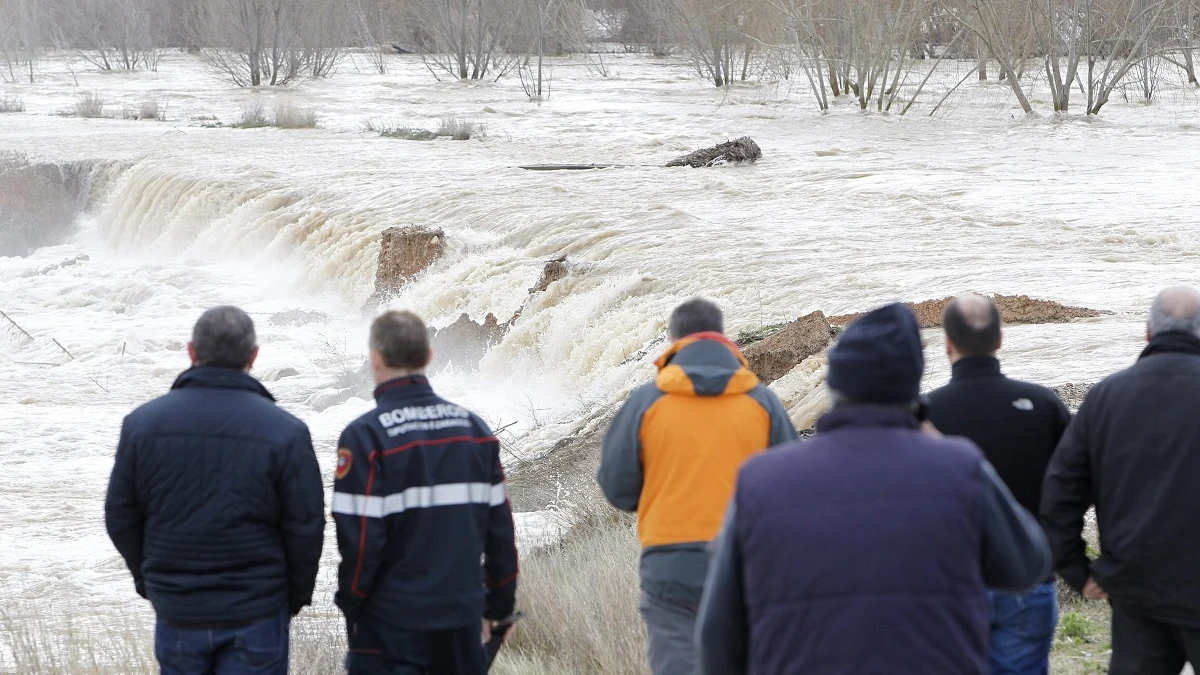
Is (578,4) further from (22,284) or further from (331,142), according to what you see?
(22,284)

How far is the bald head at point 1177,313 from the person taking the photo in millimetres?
3459

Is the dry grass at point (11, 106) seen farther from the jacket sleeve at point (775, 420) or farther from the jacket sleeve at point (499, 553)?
the jacket sleeve at point (775, 420)

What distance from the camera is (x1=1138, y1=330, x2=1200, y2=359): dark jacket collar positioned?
344cm

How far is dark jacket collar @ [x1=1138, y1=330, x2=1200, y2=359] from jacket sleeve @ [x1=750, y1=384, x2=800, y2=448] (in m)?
1.00

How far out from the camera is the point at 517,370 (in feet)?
46.6

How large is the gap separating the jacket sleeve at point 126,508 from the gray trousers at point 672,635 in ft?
4.76

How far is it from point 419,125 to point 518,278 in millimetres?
16752

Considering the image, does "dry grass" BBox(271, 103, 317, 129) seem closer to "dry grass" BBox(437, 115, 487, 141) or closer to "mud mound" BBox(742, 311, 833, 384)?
"dry grass" BBox(437, 115, 487, 141)

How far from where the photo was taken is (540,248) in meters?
16.8

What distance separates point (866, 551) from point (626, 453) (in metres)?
1.30

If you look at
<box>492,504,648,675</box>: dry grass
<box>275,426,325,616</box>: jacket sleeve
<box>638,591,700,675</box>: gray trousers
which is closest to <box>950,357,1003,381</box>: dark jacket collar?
<box>638,591,700,675</box>: gray trousers

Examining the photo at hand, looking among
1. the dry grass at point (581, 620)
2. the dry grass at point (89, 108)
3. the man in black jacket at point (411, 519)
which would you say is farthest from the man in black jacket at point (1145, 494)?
the dry grass at point (89, 108)

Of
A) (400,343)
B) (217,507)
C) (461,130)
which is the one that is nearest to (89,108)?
(461,130)

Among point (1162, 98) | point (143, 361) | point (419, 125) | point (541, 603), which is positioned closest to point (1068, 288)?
point (541, 603)
